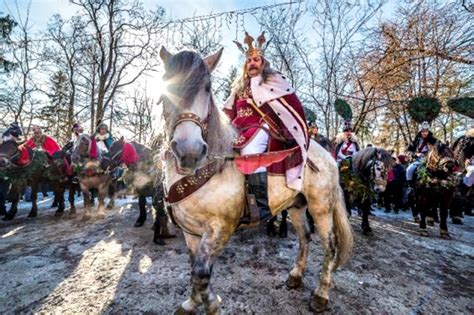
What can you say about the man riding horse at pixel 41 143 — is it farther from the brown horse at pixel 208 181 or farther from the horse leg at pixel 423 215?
the horse leg at pixel 423 215

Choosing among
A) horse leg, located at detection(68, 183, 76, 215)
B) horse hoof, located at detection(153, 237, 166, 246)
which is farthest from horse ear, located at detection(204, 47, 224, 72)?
horse leg, located at detection(68, 183, 76, 215)

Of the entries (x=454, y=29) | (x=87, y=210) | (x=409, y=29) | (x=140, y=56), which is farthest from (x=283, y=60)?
(x=87, y=210)

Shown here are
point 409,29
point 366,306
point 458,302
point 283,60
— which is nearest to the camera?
point 366,306

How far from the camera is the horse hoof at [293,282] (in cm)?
365

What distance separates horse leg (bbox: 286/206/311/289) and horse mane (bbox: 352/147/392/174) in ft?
12.1

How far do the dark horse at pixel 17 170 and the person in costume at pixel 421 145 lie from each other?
11.0 metres

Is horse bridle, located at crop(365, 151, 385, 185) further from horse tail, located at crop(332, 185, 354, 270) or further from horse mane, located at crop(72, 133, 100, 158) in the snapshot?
horse mane, located at crop(72, 133, 100, 158)

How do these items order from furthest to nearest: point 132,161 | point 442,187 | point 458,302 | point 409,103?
point 409,103 → point 132,161 → point 442,187 → point 458,302

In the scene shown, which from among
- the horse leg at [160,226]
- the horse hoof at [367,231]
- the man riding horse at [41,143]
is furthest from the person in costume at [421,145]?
the man riding horse at [41,143]

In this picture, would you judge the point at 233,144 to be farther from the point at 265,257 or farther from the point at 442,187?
the point at 442,187

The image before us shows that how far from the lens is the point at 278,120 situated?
116 inches

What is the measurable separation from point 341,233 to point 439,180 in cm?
472

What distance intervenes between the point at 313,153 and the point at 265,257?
Result: 2.18 meters

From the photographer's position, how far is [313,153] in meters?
3.38
